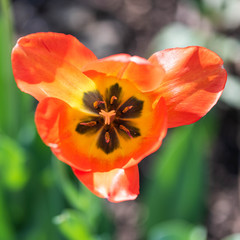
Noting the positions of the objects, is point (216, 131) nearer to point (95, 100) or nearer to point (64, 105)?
point (95, 100)

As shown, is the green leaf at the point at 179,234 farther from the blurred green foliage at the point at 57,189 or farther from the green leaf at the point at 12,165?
the green leaf at the point at 12,165

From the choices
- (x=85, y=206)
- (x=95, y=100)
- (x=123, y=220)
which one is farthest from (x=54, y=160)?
(x=123, y=220)

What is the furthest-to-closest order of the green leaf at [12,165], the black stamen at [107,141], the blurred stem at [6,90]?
1. the blurred stem at [6,90]
2. the green leaf at [12,165]
3. the black stamen at [107,141]

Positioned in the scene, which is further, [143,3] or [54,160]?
[143,3]

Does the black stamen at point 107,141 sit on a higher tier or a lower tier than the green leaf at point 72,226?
higher

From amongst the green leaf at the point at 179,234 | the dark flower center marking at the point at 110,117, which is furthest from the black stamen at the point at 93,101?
the green leaf at the point at 179,234

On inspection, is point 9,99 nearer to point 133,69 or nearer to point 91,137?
point 91,137

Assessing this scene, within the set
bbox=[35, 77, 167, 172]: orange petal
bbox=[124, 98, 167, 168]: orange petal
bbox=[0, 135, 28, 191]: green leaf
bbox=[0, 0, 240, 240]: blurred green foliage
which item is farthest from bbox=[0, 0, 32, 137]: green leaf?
bbox=[124, 98, 167, 168]: orange petal
